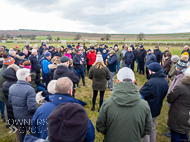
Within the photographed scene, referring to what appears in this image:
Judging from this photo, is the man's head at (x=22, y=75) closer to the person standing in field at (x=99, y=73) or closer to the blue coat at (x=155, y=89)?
the person standing in field at (x=99, y=73)

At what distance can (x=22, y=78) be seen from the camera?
2.54 m

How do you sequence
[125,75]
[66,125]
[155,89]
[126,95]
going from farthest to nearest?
1. [155,89]
2. [125,75]
3. [126,95]
4. [66,125]

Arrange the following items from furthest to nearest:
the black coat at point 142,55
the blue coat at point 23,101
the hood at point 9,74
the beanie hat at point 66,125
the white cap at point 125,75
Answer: the black coat at point 142,55 → the hood at point 9,74 → the blue coat at point 23,101 → the white cap at point 125,75 → the beanie hat at point 66,125

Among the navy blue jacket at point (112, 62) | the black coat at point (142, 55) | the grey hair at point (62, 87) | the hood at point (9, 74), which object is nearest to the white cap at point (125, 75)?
the grey hair at point (62, 87)

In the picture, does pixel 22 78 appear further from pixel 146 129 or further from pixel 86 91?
pixel 86 91

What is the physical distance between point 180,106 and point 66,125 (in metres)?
2.67

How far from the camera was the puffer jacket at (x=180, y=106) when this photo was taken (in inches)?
97.7

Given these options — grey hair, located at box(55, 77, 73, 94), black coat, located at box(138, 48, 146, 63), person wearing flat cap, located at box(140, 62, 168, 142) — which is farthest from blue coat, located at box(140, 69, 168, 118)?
black coat, located at box(138, 48, 146, 63)

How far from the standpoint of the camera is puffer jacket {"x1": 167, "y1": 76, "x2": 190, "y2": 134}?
8.14ft

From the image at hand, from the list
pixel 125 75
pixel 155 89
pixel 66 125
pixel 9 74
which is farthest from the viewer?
Result: pixel 9 74

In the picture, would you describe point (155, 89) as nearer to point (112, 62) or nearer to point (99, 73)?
point (99, 73)

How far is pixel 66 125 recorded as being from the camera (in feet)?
3.34

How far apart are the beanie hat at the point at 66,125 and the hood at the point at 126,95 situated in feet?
2.40

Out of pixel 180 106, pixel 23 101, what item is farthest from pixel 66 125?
pixel 180 106
